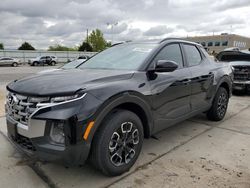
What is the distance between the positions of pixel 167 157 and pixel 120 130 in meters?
0.98

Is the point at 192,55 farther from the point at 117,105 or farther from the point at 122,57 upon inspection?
the point at 117,105

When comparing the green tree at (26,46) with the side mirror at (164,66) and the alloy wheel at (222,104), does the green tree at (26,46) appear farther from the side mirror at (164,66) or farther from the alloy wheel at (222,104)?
the side mirror at (164,66)

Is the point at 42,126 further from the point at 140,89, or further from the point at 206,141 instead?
the point at 206,141

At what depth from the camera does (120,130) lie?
255cm

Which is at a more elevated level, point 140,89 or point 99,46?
point 99,46

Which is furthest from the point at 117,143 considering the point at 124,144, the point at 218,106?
the point at 218,106

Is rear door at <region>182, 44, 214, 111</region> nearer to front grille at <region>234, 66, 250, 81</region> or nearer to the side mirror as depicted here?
the side mirror

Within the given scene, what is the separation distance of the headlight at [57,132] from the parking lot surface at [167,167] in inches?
25.9

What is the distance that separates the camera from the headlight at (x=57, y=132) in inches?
82.5

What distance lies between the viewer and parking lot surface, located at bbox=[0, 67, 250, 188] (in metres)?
2.52

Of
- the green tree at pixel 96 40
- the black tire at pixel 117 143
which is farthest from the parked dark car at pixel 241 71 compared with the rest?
the green tree at pixel 96 40

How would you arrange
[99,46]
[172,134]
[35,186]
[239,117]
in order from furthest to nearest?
[99,46], [239,117], [172,134], [35,186]

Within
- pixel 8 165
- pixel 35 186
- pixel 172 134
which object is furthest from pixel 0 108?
pixel 172 134

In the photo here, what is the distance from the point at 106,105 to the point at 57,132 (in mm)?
549
